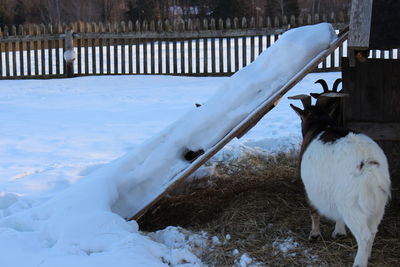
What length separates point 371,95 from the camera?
5578 mm

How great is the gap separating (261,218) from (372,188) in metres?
1.47

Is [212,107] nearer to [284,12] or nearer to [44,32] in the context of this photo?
[44,32]

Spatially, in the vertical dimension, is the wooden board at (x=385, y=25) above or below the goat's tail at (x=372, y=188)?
above

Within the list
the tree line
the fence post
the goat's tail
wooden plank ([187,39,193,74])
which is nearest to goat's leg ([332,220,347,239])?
the goat's tail

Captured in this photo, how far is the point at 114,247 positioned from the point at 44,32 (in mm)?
12339

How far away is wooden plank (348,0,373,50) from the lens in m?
4.12

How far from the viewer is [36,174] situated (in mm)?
6609

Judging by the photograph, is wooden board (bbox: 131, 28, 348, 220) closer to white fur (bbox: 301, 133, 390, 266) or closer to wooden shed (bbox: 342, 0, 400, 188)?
white fur (bbox: 301, 133, 390, 266)

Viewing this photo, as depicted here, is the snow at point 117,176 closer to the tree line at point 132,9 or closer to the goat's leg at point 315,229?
the goat's leg at point 315,229

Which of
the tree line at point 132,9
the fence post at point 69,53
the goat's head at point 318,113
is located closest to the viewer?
the goat's head at point 318,113

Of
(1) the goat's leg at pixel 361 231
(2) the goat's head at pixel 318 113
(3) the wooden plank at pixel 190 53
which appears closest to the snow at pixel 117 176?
(2) the goat's head at pixel 318 113

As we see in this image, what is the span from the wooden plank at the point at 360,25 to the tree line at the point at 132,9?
1799 cm

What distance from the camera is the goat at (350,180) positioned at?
3.64 meters

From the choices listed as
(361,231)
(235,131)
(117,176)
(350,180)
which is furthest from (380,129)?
(117,176)
